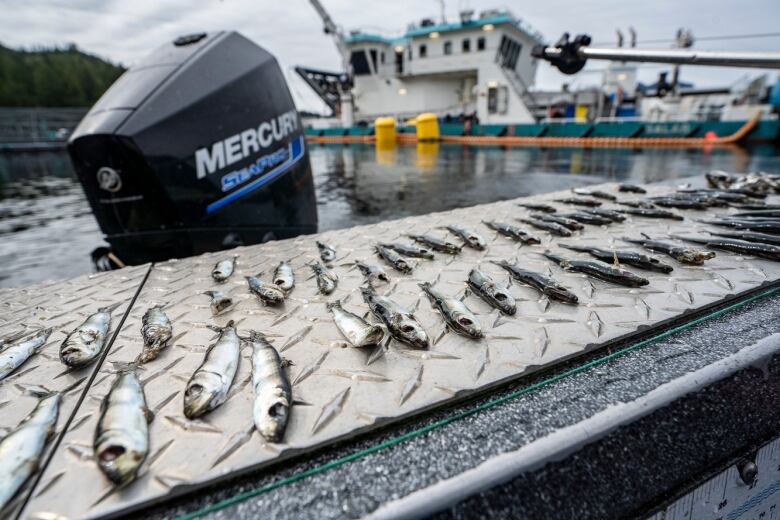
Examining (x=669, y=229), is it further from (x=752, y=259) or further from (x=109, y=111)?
(x=109, y=111)

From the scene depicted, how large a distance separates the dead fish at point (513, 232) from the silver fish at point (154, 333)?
9.98ft

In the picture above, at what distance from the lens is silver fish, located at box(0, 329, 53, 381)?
1971 millimetres

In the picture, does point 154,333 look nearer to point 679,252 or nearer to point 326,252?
point 326,252

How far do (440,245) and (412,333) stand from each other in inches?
64.4

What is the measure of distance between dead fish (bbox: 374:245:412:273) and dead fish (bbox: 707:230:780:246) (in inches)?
116

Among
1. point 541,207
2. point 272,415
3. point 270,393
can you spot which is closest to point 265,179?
point 541,207

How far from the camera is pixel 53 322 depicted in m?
2.52

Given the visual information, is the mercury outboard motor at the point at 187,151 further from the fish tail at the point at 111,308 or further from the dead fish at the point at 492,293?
the dead fish at the point at 492,293

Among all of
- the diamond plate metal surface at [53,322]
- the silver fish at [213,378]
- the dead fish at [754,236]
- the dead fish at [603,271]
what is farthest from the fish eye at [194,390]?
the dead fish at [754,236]

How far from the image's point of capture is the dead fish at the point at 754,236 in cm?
308

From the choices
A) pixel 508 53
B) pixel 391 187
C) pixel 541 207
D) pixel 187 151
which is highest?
pixel 508 53

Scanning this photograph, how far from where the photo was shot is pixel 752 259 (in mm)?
2828

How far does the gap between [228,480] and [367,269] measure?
1.98 metres

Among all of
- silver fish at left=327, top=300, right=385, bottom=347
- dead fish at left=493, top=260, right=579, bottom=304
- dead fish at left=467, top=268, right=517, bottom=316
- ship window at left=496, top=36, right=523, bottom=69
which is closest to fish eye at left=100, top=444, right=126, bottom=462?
silver fish at left=327, top=300, right=385, bottom=347
